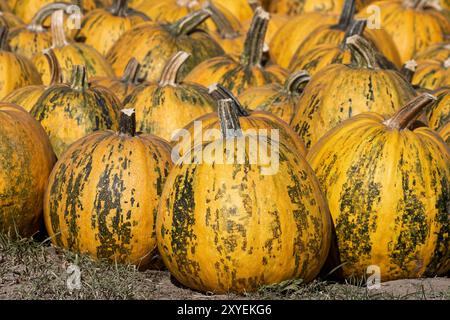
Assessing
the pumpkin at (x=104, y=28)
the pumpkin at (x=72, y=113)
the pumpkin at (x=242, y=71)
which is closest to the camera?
the pumpkin at (x=72, y=113)

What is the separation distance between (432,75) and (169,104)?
196cm

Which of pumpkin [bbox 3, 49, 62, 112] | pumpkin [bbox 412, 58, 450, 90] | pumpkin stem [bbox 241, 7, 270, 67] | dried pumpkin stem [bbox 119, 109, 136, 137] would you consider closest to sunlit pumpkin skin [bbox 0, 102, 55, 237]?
dried pumpkin stem [bbox 119, 109, 136, 137]

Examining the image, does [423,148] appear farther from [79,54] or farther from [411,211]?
[79,54]

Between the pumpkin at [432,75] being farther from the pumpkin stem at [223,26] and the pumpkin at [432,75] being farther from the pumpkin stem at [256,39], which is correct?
the pumpkin stem at [223,26]

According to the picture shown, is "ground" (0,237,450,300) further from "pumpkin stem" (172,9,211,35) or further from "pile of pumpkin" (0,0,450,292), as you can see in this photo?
"pumpkin stem" (172,9,211,35)

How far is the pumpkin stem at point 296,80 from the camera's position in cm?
584

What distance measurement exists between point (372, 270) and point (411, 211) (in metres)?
0.35

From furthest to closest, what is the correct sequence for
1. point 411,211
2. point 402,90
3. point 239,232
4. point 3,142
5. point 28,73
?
1. point 28,73
2. point 402,90
3. point 3,142
4. point 411,211
5. point 239,232

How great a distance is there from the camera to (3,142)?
4.85 metres

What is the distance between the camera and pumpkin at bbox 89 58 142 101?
6.18m

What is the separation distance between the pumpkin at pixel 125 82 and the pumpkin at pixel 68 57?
1.27 ft

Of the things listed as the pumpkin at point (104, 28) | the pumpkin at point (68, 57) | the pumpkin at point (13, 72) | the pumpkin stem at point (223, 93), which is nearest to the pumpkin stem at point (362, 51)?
the pumpkin stem at point (223, 93)

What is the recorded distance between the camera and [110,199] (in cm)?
461

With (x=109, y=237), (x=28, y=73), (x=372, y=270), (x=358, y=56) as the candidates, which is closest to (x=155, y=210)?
(x=109, y=237)
